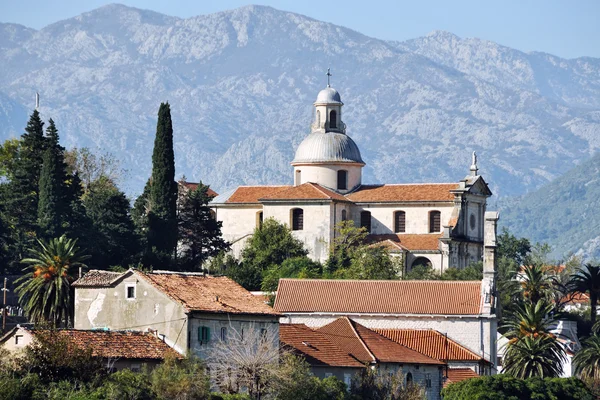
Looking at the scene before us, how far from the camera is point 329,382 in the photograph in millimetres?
62625

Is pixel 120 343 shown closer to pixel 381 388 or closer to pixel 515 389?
pixel 381 388

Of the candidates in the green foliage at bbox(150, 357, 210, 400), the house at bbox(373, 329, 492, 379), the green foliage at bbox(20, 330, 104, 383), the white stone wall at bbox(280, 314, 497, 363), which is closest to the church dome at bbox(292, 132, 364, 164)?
the white stone wall at bbox(280, 314, 497, 363)

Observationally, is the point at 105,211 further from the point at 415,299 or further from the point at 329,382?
the point at 329,382

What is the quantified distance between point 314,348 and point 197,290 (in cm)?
807

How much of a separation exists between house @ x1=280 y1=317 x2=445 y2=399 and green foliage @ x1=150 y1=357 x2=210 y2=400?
1280cm

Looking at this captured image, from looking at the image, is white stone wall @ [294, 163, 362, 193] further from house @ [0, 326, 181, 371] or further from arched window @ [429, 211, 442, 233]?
house @ [0, 326, 181, 371]

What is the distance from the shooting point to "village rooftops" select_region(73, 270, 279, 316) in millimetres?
60969

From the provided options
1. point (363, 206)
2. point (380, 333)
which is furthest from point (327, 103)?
point (380, 333)

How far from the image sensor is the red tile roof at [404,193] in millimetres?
113750

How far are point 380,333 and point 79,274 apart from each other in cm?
1664

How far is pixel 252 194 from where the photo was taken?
390 feet

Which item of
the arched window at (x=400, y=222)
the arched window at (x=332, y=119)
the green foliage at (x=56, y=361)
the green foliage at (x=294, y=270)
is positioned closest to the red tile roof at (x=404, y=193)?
the arched window at (x=400, y=222)

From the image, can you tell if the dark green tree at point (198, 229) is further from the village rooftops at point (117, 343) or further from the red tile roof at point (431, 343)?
the village rooftops at point (117, 343)

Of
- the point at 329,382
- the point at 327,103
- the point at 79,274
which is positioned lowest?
the point at 329,382
